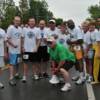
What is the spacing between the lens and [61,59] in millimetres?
12773

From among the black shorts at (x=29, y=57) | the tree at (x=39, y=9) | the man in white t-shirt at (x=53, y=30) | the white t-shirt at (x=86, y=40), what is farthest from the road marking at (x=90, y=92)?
the tree at (x=39, y=9)

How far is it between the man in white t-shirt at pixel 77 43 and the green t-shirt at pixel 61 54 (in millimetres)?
621

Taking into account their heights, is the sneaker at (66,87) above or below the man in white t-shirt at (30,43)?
below

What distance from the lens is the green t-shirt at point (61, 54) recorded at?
12742 millimetres

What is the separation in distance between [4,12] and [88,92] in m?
42.9

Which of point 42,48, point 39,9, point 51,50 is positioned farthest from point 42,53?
point 39,9

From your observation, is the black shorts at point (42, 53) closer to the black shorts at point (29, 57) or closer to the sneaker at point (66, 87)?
the black shorts at point (29, 57)

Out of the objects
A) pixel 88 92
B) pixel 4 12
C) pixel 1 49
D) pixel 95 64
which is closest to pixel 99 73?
pixel 95 64

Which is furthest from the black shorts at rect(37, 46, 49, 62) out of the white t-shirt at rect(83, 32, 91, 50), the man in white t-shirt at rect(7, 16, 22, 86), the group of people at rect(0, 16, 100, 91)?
the white t-shirt at rect(83, 32, 91, 50)

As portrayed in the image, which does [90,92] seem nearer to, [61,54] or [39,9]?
[61,54]

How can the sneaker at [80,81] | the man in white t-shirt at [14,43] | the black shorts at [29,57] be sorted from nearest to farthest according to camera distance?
the sneaker at [80,81] → the man in white t-shirt at [14,43] → the black shorts at [29,57]

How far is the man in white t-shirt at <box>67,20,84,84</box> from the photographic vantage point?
13.9 meters

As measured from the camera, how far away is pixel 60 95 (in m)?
12.2

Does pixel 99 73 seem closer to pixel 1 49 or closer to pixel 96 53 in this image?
pixel 96 53
